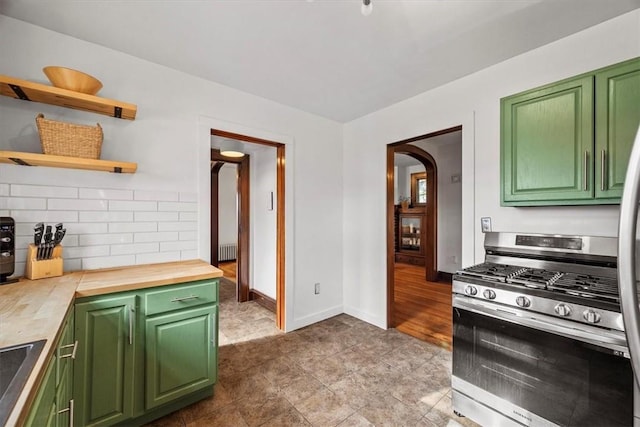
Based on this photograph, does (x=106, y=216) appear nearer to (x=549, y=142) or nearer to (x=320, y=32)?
(x=320, y=32)

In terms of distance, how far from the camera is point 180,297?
168 centimetres

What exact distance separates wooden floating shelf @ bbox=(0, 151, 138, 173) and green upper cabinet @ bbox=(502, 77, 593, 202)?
255cm

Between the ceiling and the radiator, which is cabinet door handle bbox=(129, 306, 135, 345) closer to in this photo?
the ceiling

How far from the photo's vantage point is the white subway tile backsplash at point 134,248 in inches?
76.0

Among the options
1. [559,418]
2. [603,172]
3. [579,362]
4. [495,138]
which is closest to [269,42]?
[495,138]

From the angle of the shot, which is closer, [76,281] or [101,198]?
[76,281]

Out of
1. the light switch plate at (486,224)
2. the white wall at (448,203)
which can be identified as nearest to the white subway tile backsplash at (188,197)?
the light switch plate at (486,224)

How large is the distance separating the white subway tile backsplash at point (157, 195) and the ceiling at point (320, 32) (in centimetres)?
100

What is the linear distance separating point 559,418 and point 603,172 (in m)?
1.30

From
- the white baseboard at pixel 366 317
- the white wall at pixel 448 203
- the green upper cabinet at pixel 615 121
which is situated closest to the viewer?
the green upper cabinet at pixel 615 121

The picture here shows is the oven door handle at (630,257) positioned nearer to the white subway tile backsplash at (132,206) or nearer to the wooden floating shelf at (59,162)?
the wooden floating shelf at (59,162)

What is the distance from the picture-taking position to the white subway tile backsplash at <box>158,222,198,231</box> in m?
2.12

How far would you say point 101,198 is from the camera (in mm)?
1886

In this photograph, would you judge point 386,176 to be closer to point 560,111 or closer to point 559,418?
point 560,111
